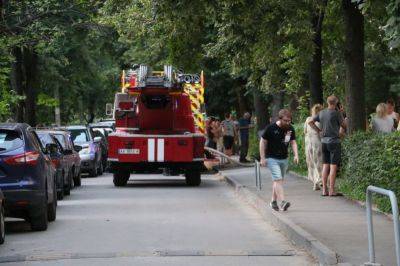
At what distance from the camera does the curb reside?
9.98 m

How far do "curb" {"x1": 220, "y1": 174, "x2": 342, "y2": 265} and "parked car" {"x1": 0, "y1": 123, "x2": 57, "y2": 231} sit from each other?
3.66 meters

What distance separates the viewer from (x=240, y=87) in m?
42.5

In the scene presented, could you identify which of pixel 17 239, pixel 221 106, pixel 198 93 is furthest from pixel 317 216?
pixel 221 106

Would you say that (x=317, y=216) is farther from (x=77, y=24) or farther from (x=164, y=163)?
(x=77, y=24)

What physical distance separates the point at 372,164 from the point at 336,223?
1.73 meters

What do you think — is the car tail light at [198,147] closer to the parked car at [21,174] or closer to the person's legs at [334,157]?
the person's legs at [334,157]

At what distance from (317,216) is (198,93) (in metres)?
14.4

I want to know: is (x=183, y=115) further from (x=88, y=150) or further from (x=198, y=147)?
(x=88, y=150)

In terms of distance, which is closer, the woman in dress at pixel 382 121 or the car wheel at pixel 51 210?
the car wheel at pixel 51 210

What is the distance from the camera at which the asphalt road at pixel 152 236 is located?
1074 cm

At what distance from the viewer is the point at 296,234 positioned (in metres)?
12.0

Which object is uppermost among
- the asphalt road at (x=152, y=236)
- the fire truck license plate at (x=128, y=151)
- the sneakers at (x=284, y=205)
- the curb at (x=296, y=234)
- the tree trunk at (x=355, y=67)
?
the tree trunk at (x=355, y=67)

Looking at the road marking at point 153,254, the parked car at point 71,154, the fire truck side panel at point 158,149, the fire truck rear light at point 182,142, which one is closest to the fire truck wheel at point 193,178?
the fire truck side panel at point 158,149

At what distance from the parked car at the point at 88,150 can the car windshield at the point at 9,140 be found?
14.6 metres
